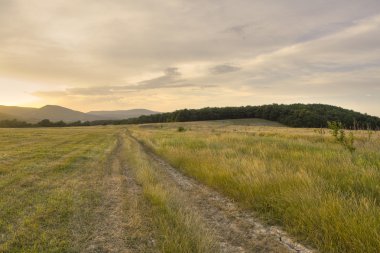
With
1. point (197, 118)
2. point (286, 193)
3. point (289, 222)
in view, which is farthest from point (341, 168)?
point (197, 118)

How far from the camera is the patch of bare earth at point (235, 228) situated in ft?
17.3

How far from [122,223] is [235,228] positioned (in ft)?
8.02

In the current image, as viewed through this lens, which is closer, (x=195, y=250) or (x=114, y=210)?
(x=195, y=250)

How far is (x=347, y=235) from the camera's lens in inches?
193

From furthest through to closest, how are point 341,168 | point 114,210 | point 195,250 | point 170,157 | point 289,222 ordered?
1. point 170,157
2. point 341,168
3. point 114,210
4. point 289,222
5. point 195,250

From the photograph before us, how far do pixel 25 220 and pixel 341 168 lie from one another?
8403mm

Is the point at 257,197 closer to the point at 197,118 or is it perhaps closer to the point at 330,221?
the point at 330,221

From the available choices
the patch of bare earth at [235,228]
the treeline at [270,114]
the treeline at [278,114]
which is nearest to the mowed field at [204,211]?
the patch of bare earth at [235,228]

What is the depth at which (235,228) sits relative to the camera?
6.26 meters

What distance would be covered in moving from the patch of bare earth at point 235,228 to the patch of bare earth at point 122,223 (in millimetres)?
1354

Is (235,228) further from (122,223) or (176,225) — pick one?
(122,223)

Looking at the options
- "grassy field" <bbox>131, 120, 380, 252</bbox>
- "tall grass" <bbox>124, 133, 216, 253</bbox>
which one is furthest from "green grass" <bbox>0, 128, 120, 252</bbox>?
"grassy field" <bbox>131, 120, 380, 252</bbox>

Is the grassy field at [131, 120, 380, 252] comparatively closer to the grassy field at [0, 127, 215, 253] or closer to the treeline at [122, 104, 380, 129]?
the grassy field at [0, 127, 215, 253]

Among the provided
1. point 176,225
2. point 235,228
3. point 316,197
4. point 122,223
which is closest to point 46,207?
point 122,223
